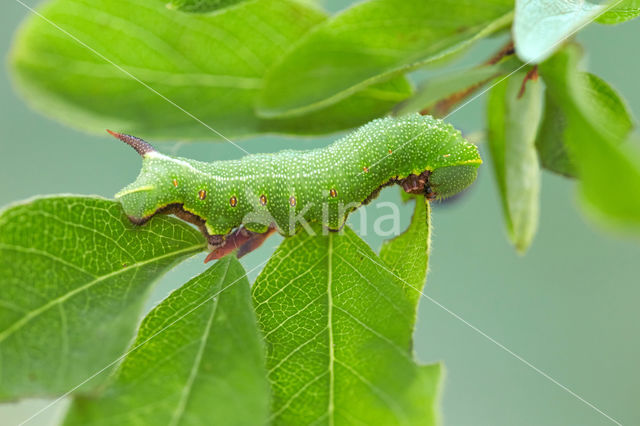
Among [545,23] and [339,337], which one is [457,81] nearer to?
[545,23]

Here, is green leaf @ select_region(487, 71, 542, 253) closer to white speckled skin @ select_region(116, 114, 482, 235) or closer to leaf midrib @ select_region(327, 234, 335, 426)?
white speckled skin @ select_region(116, 114, 482, 235)

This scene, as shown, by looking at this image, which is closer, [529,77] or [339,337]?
[339,337]

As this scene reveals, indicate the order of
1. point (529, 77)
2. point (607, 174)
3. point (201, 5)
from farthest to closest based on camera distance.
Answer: point (529, 77)
point (201, 5)
point (607, 174)

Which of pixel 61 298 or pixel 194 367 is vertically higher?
pixel 61 298

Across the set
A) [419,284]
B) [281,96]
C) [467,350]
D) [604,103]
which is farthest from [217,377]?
[467,350]

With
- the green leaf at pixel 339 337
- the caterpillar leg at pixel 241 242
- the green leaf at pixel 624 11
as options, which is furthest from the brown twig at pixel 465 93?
the caterpillar leg at pixel 241 242

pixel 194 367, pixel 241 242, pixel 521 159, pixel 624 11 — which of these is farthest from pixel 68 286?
Result: pixel 624 11

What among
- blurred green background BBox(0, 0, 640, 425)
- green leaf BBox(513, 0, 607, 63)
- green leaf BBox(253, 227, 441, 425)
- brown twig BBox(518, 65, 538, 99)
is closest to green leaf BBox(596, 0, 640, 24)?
green leaf BBox(513, 0, 607, 63)

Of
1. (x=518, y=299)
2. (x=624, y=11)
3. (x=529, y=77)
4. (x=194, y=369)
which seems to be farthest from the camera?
(x=518, y=299)
